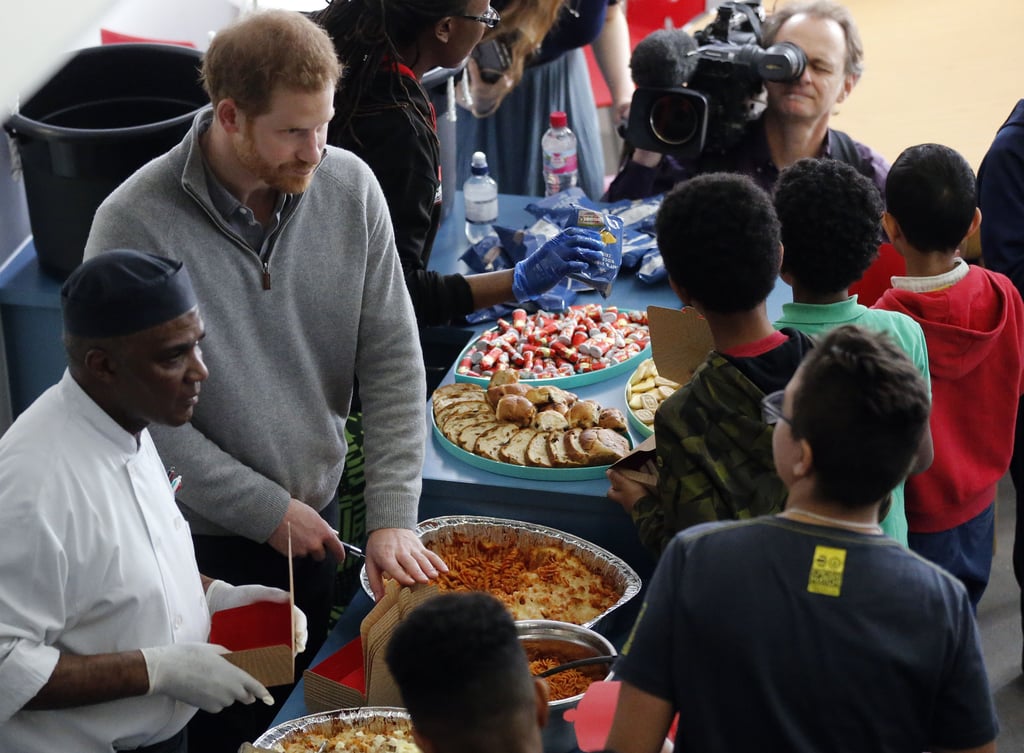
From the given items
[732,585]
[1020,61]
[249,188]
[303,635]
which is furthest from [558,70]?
[1020,61]

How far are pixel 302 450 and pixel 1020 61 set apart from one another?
627cm

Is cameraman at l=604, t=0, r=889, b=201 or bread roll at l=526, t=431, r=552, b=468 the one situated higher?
cameraman at l=604, t=0, r=889, b=201

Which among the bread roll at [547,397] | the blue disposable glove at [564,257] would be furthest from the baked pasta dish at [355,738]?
the blue disposable glove at [564,257]

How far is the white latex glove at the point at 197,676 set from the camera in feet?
5.31

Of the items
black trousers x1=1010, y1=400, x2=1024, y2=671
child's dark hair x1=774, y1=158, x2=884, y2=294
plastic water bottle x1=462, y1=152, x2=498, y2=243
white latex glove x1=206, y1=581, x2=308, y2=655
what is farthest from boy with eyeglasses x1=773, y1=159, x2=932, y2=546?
plastic water bottle x1=462, y1=152, x2=498, y2=243

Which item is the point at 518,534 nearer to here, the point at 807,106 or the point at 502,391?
the point at 502,391

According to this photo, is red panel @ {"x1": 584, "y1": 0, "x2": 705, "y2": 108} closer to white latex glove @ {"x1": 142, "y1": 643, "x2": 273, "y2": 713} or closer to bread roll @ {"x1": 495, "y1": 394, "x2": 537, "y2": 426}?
bread roll @ {"x1": 495, "y1": 394, "x2": 537, "y2": 426}

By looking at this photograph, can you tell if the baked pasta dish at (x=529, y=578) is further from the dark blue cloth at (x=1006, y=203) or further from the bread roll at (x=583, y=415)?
the dark blue cloth at (x=1006, y=203)

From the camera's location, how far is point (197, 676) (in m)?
1.64

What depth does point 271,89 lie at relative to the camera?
6.04 feet

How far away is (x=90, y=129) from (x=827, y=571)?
8.24 ft

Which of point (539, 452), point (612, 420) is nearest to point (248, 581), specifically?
point (539, 452)

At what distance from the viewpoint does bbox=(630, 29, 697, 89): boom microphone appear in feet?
10.6

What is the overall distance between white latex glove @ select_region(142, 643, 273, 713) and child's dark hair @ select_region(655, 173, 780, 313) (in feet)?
3.18
